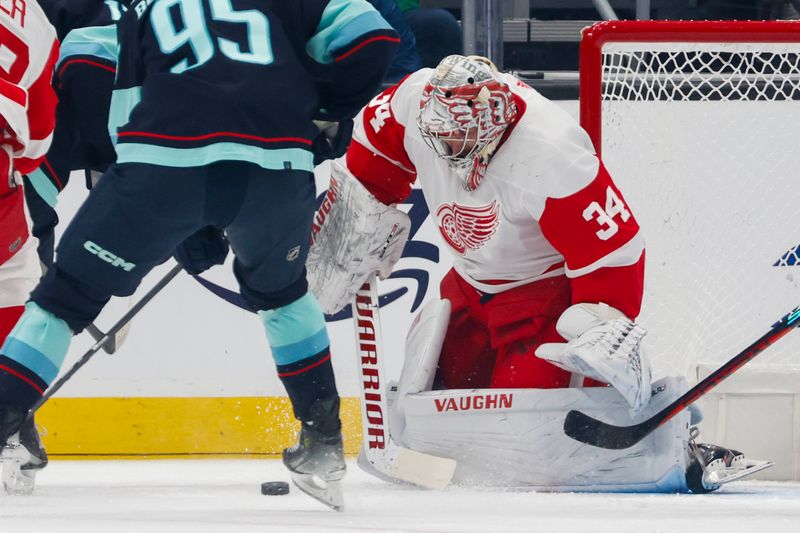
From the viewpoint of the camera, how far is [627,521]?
193 cm

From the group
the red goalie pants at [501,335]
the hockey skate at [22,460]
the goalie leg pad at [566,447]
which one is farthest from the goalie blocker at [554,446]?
the hockey skate at [22,460]

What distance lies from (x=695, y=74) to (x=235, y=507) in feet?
5.38

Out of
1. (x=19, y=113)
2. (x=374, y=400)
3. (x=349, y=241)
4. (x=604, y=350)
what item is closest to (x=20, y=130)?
(x=19, y=113)

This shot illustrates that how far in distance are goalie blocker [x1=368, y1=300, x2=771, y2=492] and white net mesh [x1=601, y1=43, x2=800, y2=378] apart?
43cm

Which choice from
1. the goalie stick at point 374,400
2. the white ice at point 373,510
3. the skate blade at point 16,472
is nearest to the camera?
the white ice at point 373,510

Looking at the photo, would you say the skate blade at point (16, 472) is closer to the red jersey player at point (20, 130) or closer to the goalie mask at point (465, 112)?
the red jersey player at point (20, 130)

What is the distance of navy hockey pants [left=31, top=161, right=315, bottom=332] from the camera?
2.04 metres

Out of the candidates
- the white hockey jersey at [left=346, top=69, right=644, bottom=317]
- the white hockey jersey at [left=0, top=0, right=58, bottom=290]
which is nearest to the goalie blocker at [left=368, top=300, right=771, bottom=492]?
the white hockey jersey at [left=346, top=69, right=644, bottom=317]

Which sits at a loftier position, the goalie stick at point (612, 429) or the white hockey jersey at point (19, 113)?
the white hockey jersey at point (19, 113)

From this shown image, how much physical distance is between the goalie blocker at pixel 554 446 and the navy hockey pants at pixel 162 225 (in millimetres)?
645

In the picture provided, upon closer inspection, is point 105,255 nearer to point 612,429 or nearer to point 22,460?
point 22,460

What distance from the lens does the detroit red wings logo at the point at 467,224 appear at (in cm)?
260

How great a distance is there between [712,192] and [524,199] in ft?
2.47

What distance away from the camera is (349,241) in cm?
270
